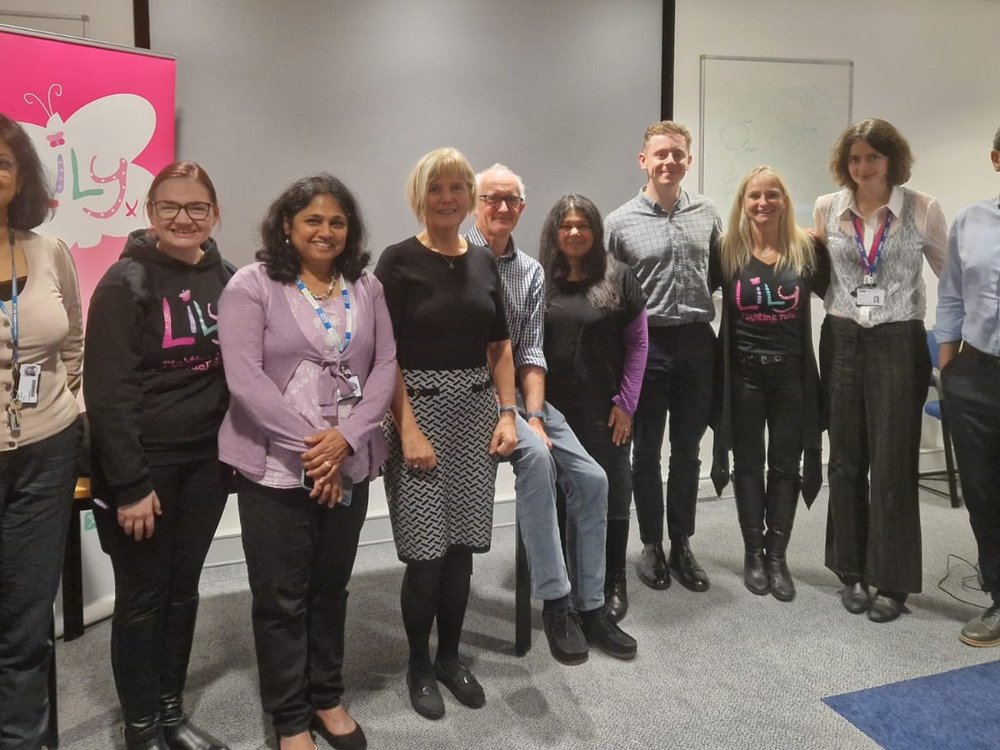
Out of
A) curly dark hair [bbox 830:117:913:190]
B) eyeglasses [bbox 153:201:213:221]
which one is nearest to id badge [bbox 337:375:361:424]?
eyeglasses [bbox 153:201:213:221]

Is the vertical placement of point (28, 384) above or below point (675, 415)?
above

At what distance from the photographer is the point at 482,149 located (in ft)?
11.1

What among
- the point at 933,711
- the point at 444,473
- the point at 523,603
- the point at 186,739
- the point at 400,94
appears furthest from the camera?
the point at 400,94

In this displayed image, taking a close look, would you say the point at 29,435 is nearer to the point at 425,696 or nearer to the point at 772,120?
the point at 425,696

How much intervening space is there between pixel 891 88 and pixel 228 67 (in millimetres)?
3478

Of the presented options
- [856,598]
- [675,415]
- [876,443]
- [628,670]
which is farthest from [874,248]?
[628,670]

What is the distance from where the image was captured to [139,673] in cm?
176

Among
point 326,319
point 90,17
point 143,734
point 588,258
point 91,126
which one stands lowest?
point 143,734

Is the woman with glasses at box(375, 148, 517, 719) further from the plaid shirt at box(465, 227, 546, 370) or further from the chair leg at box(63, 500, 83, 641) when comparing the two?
the chair leg at box(63, 500, 83, 641)

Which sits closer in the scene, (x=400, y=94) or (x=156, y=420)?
(x=156, y=420)

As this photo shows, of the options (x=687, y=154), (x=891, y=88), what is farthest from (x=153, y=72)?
(x=891, y=88)

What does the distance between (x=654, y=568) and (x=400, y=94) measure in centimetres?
225

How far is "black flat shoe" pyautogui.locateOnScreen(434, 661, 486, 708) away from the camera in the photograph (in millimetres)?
2104

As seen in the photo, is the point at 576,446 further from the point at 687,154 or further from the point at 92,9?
the point at 92,9
